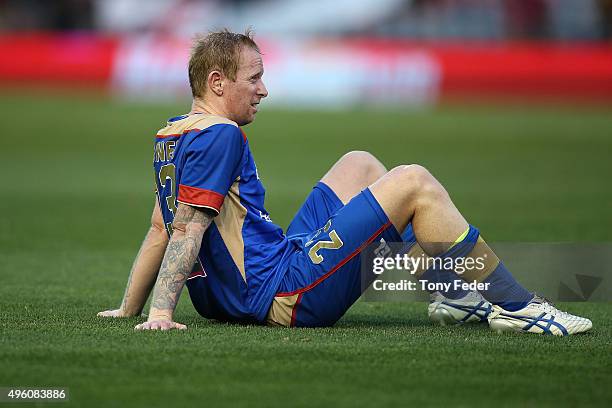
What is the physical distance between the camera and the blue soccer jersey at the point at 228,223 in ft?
16.4

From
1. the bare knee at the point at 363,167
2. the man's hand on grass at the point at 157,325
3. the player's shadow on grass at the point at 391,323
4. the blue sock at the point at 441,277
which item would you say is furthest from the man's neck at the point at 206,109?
the player's shadow on grass at the point at 391,323

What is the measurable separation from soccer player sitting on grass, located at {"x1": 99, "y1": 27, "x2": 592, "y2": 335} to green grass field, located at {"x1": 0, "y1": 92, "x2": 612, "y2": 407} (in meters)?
0.14

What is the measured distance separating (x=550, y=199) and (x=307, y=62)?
1631 cm

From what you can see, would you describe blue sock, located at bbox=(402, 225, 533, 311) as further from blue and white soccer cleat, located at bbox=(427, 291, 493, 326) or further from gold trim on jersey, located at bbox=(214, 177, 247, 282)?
gold trim on jersey, located at bbox=(214, 177, 247, 282)

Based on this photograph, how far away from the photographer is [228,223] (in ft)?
16.9

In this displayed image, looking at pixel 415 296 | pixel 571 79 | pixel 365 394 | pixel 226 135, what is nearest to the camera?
pixel 365 394

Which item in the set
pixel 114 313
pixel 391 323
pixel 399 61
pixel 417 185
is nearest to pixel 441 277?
pixel 391 323

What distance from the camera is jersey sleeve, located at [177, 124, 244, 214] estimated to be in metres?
4.94

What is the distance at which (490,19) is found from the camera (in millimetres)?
33156

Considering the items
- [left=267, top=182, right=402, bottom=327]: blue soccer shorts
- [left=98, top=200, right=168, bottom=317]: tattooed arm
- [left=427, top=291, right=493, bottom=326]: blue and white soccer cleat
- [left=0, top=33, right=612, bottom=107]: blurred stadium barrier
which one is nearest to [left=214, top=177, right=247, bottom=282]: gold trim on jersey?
[left=267, top=182, right=402, bottom=327]: blue soccer shorts

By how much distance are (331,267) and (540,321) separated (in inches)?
41.1

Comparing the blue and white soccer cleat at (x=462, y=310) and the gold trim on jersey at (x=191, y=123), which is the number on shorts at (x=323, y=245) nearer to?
the gold trim on jersey at (x=191, y=123)

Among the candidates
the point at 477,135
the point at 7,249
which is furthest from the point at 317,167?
the point at 7,249

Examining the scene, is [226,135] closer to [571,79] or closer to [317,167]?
[317,167]
